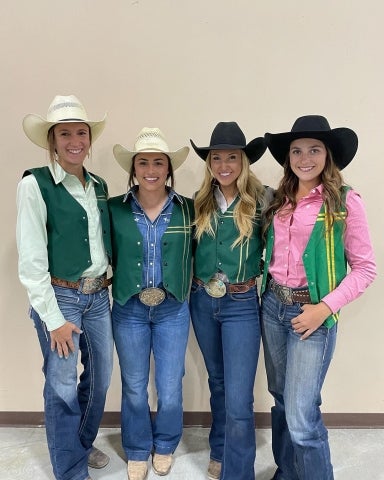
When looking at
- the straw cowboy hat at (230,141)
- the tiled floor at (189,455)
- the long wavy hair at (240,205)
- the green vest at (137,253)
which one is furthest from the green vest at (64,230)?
the tiled floor at (189,455)

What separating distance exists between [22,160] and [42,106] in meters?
0.30

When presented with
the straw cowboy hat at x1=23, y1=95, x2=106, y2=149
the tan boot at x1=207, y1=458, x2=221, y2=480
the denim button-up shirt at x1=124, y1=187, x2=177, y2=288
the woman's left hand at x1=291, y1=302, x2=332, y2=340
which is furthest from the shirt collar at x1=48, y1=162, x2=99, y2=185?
the tan boot at x1=207, y1=458, x2=221, y2=480

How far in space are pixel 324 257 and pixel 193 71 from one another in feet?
3.81

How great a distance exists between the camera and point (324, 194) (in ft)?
4.65

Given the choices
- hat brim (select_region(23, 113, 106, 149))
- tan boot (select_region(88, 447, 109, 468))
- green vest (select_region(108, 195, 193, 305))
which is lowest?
tan boot (select_region(88, 447, 109, 468))

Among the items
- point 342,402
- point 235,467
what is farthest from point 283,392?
point 342,402

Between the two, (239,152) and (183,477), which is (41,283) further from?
(183,477)

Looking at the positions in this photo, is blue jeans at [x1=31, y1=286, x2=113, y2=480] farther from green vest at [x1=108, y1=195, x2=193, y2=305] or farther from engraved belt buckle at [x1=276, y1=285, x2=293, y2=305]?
engraved belt buckle at [x1=276, y1=285, x2=293, y2=305]

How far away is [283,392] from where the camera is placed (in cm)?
163

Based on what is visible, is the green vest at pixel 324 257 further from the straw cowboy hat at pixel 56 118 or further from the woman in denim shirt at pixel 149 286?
the straw cowboy hat at pixel 56 118

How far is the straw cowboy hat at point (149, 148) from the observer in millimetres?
1645

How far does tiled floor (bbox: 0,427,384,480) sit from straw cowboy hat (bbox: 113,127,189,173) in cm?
148

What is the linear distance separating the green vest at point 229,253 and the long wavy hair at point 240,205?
0.7 inches

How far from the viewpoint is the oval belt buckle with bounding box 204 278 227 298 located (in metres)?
1.62
